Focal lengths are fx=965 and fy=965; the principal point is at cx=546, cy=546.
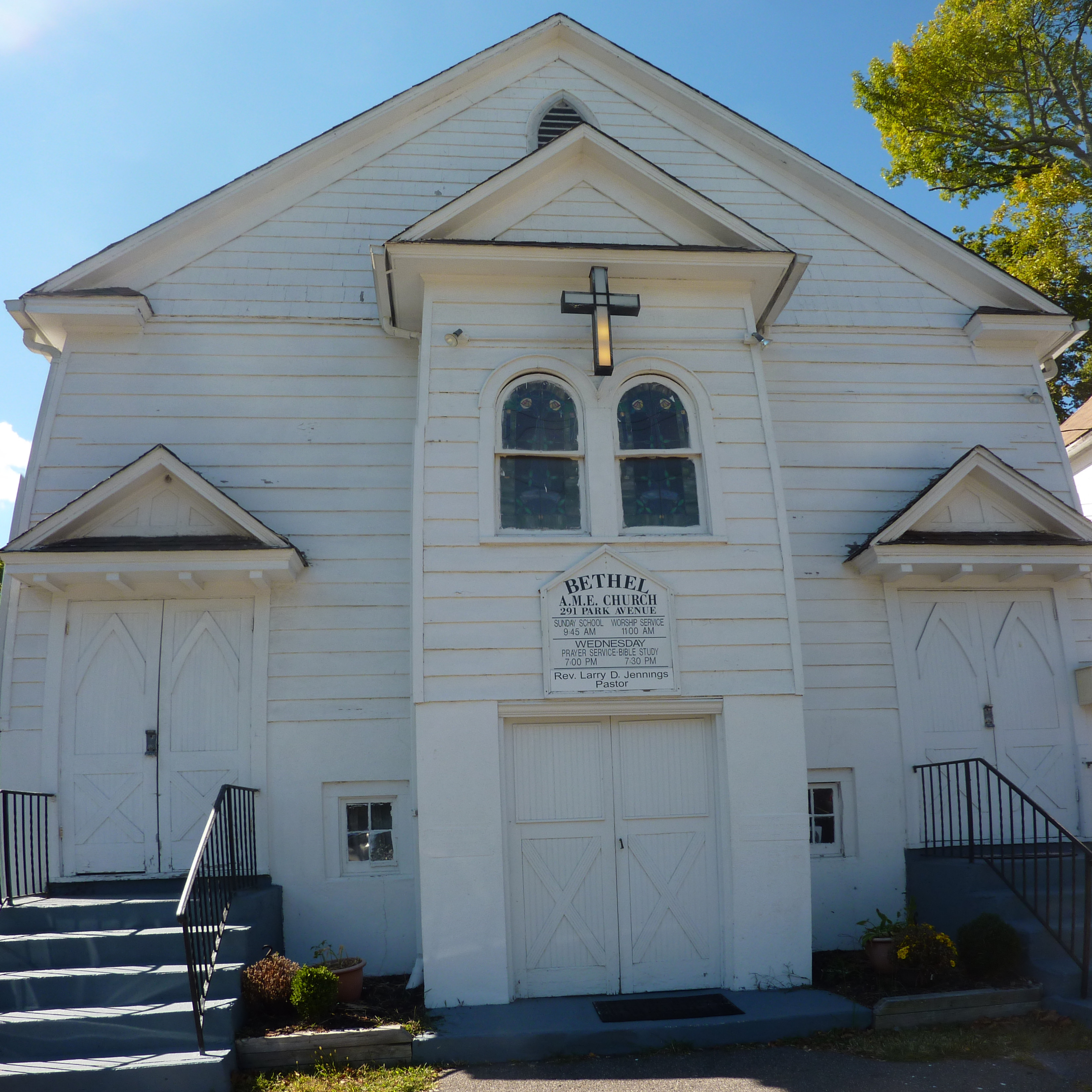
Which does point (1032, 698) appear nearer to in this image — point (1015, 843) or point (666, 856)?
point (1015, 843)

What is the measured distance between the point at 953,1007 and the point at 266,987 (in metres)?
4.84

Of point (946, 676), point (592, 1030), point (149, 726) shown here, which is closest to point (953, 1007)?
point (592, 1030)

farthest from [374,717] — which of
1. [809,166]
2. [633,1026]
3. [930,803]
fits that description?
[809,166]

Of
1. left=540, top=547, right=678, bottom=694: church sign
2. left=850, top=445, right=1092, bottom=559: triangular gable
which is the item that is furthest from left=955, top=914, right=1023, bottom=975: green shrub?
left=850, top=445, right=1092, bottom=559: triangular gable

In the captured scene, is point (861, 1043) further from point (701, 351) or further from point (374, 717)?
point (701, 351)

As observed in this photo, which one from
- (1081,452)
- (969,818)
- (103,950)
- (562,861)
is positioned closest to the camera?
(103,950)

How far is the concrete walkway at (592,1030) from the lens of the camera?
641cm

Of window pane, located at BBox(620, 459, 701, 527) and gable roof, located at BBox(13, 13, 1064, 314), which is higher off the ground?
gable roof, located at BBox(13, 13, 1064, 314)

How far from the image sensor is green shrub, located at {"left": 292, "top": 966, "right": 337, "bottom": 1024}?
655 cm

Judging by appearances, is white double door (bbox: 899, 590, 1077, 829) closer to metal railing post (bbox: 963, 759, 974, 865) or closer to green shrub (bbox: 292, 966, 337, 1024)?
metal railing post (bbox: 963, 759, 974, 865)

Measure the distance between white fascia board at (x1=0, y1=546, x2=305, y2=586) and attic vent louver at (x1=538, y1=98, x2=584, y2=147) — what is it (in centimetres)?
562

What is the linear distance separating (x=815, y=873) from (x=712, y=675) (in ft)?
7.90

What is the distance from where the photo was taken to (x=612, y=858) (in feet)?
24.9

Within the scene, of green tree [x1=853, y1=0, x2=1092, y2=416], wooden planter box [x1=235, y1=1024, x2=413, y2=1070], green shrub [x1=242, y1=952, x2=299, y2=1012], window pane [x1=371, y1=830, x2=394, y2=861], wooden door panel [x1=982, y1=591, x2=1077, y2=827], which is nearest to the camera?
wooden planter box [x1=235, y1=1024, x2=413, y2=1070]
